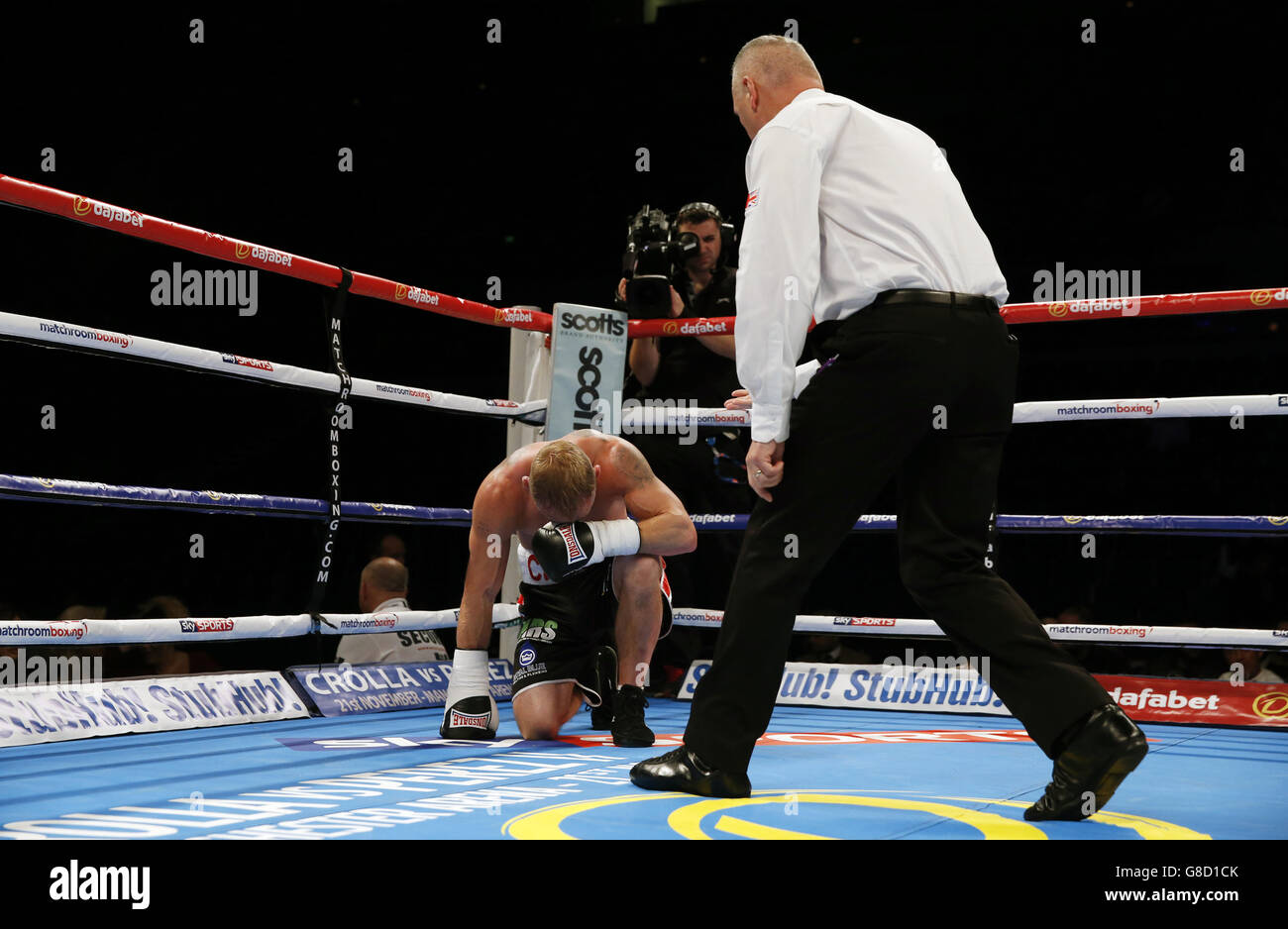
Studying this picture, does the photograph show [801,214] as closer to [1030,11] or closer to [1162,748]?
[1162,748]

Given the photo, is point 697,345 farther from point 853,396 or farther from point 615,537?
point 853,396

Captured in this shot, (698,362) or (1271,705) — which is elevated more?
(698,362)

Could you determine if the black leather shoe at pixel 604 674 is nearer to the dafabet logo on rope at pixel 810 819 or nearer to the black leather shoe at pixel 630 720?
the black leather shoe at pixel 630 720

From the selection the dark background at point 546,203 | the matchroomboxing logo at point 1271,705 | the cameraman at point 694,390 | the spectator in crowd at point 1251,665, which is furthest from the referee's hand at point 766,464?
the dark background at point 546,203

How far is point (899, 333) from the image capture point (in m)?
1.74

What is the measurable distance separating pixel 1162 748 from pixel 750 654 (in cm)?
119

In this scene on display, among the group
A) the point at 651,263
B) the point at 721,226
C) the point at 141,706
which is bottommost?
the point at 141,706

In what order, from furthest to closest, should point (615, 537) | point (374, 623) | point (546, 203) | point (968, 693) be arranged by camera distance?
1. point (546, 203)
2. point (968, 693)
3. point (374, 623)
4. point (615, 537)

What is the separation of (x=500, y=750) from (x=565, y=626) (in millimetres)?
391

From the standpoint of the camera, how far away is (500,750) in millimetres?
2367

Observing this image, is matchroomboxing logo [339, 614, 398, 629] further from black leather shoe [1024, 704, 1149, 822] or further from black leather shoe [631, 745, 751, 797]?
black leather shoe [1024, 704, 1149, 822]

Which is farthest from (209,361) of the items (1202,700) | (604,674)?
(1202,700)

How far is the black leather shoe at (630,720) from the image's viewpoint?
247 centimetres

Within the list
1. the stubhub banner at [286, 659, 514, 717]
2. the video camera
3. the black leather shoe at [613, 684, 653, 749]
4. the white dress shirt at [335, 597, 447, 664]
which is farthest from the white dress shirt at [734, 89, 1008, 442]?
the white dress shirt at [335, 597, 447, 664]
